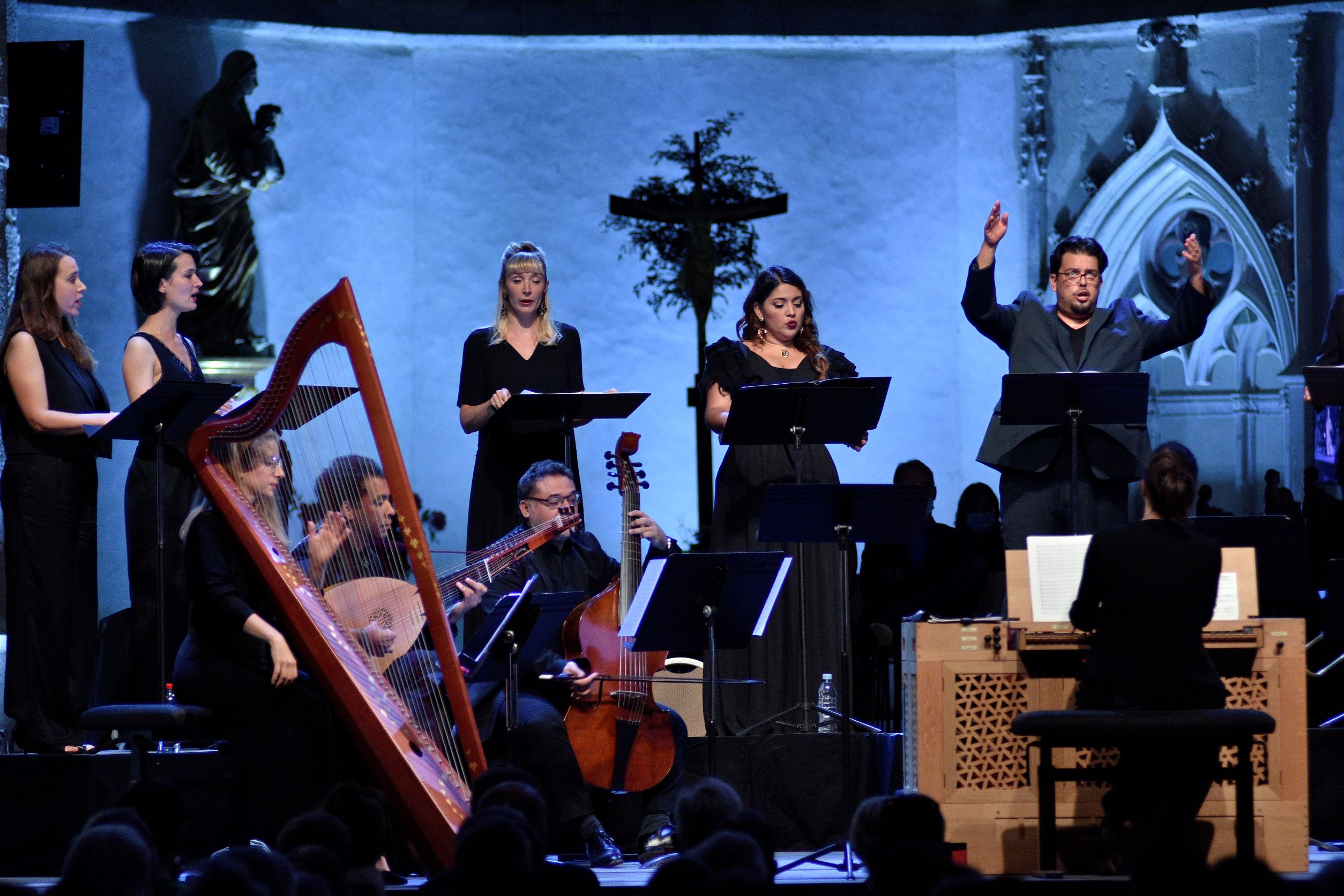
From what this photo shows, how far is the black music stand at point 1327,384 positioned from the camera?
5.69 meters

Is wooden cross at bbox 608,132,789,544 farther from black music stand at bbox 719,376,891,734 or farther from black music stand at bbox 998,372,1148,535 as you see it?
black music stand at bbox 998,372,1148,535

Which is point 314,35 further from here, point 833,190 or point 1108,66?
point 1108,66

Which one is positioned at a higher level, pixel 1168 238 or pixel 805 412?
pixel 1168 238

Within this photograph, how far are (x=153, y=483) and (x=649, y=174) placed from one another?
662 cm

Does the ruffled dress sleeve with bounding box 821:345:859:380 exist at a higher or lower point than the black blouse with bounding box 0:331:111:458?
higher

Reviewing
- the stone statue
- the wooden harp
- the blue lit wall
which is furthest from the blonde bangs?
the blue lit wall

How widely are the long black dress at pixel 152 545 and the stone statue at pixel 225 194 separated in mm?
4715

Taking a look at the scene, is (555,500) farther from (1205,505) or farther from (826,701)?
(1205,505)

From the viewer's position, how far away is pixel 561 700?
5.51m

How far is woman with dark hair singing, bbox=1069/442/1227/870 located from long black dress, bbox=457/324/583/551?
253cm

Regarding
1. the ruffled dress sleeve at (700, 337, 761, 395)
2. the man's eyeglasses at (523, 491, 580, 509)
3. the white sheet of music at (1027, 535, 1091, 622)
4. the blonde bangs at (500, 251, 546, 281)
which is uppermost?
the blonde bangs at (500, 251, 546, 281)

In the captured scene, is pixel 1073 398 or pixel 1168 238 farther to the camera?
pixel 1168 238

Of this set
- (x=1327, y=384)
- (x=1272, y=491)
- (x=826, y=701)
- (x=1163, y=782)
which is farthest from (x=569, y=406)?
(x=1272, y=491)

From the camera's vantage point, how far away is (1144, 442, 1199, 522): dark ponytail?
470cm
